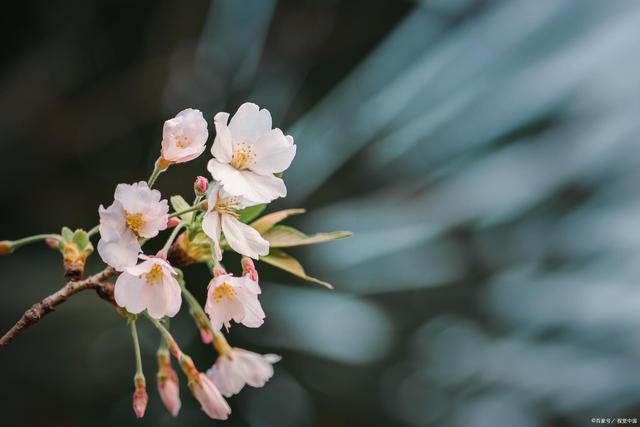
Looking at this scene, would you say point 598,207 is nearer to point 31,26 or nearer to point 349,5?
point 349,5

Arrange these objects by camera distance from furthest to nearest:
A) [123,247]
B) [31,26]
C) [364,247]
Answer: [364,247]
[31,26]
[123,247]

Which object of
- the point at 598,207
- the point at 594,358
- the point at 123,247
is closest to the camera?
the point at 123,247

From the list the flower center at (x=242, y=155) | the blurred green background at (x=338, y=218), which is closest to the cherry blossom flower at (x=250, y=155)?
the flower center at (x=242, y=155)

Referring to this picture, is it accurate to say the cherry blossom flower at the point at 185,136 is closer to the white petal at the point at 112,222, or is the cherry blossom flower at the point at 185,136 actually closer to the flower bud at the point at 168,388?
the white petal at the point at 112,222

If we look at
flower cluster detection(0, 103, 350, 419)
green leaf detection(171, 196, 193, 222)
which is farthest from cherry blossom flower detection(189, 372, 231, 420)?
green leaf detection(171, 196, 193, 222)

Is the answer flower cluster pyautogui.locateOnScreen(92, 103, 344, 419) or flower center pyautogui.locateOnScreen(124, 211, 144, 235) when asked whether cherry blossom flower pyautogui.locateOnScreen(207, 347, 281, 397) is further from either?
flower center pyautogui.locateOnScreen(124, 211, 144, 235)

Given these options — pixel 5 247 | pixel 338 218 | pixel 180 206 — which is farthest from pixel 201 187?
pixel 338 218

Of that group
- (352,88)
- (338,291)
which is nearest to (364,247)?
(338,291)

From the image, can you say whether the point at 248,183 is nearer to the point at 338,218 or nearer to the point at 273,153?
the point at 273,153
